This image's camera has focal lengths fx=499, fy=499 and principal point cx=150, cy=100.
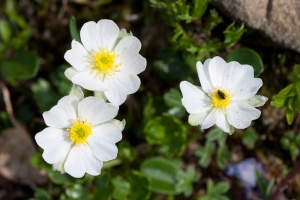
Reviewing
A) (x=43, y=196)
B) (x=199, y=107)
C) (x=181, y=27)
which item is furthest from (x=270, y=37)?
(x=43, y=196)

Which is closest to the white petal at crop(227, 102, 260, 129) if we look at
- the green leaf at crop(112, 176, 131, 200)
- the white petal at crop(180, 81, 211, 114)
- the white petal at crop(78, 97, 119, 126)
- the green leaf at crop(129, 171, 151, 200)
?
the white petal at crop(180, 81, 211, 114)

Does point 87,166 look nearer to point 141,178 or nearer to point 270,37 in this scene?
point 141,178

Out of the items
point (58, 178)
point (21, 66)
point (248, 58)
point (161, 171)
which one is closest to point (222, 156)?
point (161, 171)

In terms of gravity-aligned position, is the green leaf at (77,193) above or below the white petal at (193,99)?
below

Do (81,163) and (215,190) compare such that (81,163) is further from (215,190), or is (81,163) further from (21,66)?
(21,66)

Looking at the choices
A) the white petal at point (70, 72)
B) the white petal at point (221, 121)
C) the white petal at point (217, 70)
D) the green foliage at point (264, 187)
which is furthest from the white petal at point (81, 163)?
the green foliage at point (264, 187)

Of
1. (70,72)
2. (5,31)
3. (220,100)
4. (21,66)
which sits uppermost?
(70,72)

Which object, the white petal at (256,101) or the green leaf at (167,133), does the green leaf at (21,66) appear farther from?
the white petal at (256,101)
